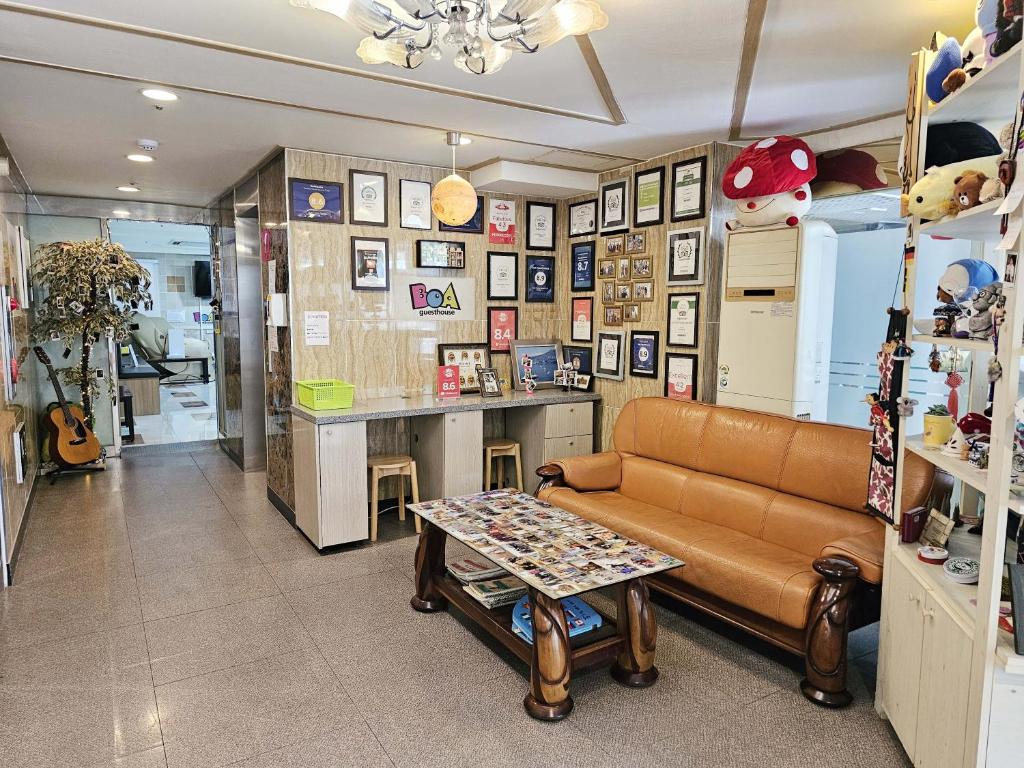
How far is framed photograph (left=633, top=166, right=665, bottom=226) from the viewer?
4477mm

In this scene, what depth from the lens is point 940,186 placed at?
2002mm

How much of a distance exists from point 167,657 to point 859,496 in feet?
10.4

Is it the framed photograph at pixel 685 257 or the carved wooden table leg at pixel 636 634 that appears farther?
the framed photograph at pixel 685 257

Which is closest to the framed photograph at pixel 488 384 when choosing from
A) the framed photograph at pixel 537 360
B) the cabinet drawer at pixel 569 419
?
the framed photograph at pixel 537 360

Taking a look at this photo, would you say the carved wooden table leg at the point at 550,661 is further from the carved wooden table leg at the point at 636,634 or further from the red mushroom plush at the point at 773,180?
the red mushroom plush at the point at 773,180

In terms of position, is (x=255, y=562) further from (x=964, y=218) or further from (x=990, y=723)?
(x=964, y=218)

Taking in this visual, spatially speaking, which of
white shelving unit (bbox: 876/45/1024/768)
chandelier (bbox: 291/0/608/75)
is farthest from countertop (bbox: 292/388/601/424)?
white shelving unit (bbox: 876/45/1024/768)

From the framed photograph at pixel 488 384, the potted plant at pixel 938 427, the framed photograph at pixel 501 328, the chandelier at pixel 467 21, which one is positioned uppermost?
the chandelier at pixel 467 21

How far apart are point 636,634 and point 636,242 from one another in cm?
288

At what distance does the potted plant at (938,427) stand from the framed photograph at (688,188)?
7.50ft

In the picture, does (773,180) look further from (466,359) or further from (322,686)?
(322,686)

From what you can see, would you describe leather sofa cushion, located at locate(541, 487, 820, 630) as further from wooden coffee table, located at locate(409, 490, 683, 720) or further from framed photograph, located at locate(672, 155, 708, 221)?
framed photograph, located at locate(672, 155, 708, 221)

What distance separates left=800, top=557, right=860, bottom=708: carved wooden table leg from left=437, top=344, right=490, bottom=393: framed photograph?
10.0ft

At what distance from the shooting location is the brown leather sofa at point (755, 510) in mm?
2602
